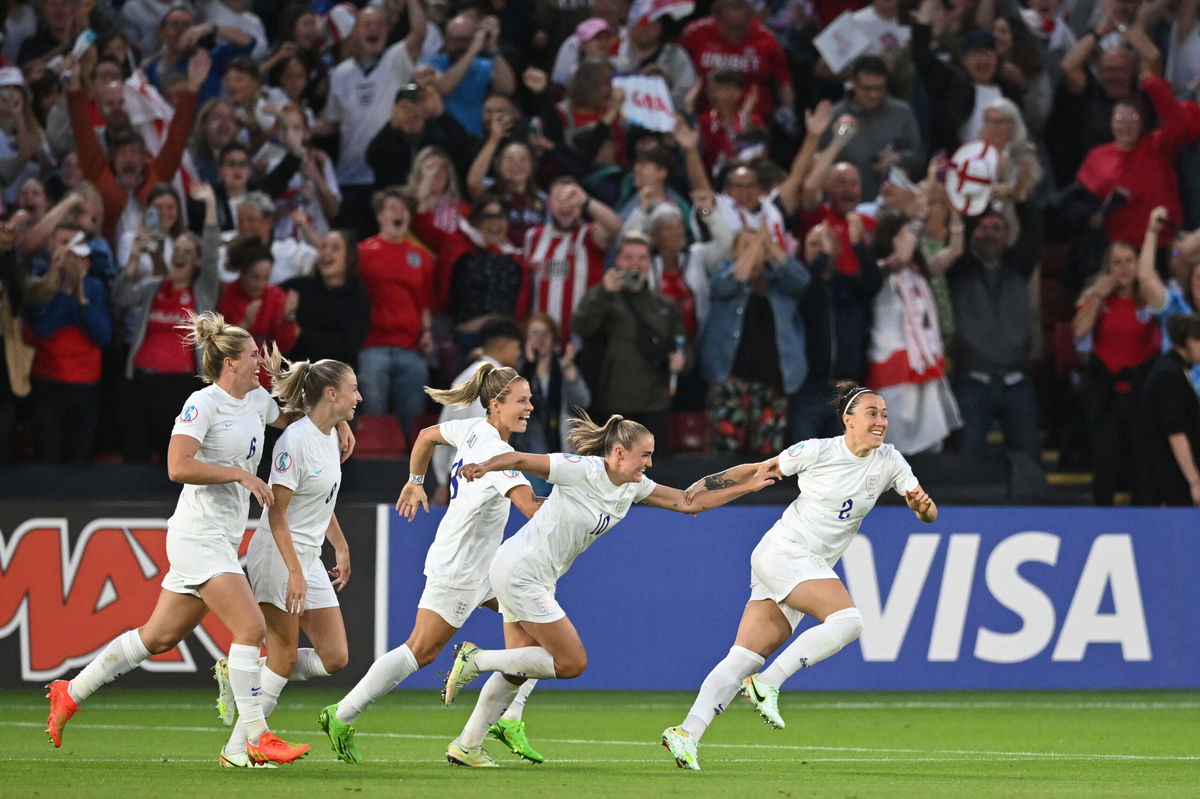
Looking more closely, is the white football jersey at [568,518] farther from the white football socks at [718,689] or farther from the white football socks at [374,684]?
the white football socks at [718,689]

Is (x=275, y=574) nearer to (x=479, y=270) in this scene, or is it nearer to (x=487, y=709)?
(x=487, y=709)

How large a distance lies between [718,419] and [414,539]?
2.62 meters

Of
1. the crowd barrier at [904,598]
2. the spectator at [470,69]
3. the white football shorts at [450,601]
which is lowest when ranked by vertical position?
the crowd barrier at [904,598]

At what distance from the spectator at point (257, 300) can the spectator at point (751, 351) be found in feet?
10.6

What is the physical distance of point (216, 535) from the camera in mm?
8492

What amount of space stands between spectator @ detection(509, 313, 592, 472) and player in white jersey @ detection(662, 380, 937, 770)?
421 centimetres

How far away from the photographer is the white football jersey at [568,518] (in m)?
8.85

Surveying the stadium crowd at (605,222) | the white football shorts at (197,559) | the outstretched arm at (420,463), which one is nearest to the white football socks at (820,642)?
the outstretched arm at (420,463)

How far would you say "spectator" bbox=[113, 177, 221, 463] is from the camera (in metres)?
13.4

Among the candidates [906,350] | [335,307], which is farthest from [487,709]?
[906,350]

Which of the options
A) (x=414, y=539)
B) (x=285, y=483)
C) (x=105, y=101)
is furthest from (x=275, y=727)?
(x=105, y=101)

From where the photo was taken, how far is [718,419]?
46.2ft

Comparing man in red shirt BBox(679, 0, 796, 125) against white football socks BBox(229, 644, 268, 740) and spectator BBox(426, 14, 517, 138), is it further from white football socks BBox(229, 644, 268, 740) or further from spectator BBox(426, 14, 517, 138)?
white football socks BBox(229, 644, 268, 740)

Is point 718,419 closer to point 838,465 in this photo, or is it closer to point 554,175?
point 554,175
